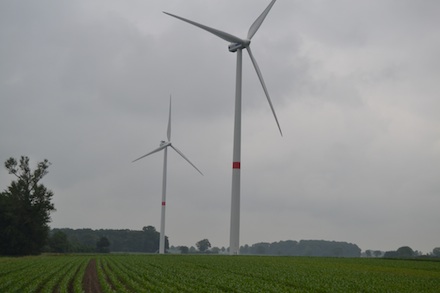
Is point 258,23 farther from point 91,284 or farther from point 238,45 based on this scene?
point 91,284

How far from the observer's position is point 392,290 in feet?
103

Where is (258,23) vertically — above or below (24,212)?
above

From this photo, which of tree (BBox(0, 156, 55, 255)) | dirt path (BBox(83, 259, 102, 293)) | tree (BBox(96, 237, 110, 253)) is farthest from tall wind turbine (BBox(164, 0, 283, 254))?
tree (BBox(96, 237, 110, 253))

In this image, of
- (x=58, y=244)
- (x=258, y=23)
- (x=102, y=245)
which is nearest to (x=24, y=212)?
(x=58, y=244)

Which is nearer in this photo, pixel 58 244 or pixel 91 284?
pixel 91 284

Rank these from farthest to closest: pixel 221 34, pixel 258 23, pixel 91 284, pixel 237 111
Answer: pixel 221 34, pixel 258 23, pixel 237 111, pixel 91 284

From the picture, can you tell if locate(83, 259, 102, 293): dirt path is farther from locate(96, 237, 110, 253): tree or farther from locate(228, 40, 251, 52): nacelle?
locate(96, 237, 110, 253): tree

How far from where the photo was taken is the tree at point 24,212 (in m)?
103

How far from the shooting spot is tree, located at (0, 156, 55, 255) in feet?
338

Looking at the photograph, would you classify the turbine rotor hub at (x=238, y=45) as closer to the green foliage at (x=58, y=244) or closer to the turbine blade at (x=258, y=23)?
the turbine blade at (x=258, y=23)

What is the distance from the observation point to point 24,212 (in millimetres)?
104938

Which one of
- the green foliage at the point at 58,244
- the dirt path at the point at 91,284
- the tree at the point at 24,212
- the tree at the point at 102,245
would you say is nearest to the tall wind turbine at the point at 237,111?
the dirt path at the point at 91,284

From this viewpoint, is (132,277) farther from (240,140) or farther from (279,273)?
(240,140)

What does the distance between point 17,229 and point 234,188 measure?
56.9 metres
